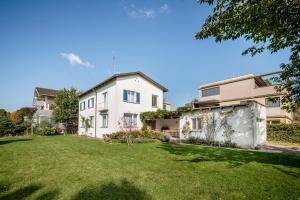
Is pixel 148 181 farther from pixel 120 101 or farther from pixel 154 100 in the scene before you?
pixel 154 100

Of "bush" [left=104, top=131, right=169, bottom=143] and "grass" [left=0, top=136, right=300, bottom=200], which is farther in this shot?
"bush" [left=104, top=131, right=169, bottom=143]

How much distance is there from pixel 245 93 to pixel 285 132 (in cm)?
1250

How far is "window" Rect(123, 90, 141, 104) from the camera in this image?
21703 millimetres

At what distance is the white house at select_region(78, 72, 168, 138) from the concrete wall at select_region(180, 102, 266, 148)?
8.81 metres

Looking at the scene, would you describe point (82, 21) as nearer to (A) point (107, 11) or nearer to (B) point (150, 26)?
(A) point (107, 11)

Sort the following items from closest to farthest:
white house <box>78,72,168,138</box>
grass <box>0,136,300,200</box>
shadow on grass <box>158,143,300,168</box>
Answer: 1. grass <box>0,136,300,200</box>
2. shadow on grass <box>158,143,300,168</box>
3. white house <box>78,72,168,138</box>

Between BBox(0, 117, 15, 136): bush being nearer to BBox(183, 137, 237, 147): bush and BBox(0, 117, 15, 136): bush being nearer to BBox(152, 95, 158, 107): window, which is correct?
BBox(152, 95, 158, 107): window

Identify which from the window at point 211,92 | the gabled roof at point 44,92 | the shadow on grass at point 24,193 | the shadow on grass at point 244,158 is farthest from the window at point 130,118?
the gabled roof at point 44,92

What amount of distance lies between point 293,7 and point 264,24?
0.99m

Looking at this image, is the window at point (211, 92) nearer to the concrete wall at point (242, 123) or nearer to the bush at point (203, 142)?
the concrete wall at point (242, 123)

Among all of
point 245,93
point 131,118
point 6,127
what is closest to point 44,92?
point 6,127

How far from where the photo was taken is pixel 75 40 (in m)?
18.7

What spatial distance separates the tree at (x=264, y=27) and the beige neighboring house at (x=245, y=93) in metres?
20.7

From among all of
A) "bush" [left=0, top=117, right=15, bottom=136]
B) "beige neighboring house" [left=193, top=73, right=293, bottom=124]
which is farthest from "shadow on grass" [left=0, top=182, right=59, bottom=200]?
"bush" [left=0, top=117, right=15, bottom=136]
